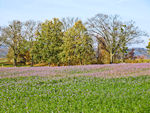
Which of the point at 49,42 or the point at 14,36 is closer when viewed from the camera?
the point at 49,42

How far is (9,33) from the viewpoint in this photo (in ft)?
175

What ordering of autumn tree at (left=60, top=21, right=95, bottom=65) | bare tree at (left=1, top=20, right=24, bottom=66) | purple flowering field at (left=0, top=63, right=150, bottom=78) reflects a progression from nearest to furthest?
purple flowering field at (left=0, top=63, right=150, bottom=78) → autumn tree at (left=60, top=21, right=95, bottom=65) → bare tree at (left=1, top=20, right=24, bottom=66)

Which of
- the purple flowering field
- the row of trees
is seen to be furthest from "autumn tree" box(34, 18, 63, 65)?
the purple flowering field

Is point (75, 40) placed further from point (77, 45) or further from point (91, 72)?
point (91, 72)

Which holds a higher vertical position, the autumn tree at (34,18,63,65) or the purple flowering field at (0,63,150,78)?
the autumn tree at (34,18,63,65)

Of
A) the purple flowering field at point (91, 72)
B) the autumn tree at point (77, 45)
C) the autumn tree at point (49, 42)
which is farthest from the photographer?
the autumn tree at point (49, 42)

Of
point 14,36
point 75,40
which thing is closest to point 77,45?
point 75,40

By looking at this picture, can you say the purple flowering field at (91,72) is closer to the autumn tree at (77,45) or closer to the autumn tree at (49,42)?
the autumn tree at (77,45)

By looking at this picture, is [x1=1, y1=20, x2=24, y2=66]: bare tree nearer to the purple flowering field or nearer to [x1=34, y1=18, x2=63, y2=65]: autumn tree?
[x1=34, y1=18, x2=63, y2=65]: autumn tree

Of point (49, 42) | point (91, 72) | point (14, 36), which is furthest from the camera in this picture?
point (14, 36)

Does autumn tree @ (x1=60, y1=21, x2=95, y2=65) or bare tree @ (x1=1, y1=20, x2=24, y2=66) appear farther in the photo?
bare tree @ (x1=1, y1=20, x2=24, y2=66)

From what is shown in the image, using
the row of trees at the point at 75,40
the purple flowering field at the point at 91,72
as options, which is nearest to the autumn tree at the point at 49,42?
the row of trees at the point at 75,40

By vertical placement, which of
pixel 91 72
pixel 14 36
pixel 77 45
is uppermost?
pixel 14 36

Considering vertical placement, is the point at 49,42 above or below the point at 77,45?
above
